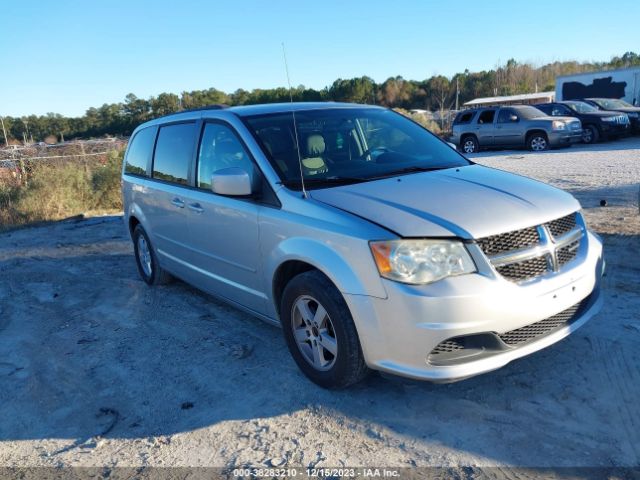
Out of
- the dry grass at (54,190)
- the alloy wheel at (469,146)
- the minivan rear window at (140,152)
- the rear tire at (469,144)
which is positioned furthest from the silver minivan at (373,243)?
the alloy wheel at (469,146)

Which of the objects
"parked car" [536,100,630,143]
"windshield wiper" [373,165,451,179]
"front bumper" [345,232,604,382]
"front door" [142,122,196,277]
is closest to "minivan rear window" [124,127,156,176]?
"front door" [142,122,196,277]

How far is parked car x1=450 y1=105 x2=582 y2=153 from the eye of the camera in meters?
17.9

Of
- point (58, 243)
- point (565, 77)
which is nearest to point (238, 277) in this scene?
point (58, 243)

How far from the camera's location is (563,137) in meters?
17.9

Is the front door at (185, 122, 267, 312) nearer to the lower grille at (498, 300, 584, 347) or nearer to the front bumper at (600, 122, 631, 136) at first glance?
the lower grille at (498, 300, 584, 347)

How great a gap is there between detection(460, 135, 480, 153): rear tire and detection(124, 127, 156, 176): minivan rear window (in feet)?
52.2

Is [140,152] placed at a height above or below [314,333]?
above

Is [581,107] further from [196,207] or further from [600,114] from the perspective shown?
[196,207]

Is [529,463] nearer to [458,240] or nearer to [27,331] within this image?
[458,240]

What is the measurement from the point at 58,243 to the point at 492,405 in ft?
26.0

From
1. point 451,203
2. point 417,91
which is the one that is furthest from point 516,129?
point 417,91

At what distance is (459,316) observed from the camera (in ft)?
9.09

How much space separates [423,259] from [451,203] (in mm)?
522

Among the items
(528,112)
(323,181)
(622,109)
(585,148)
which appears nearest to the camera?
(323,181)
